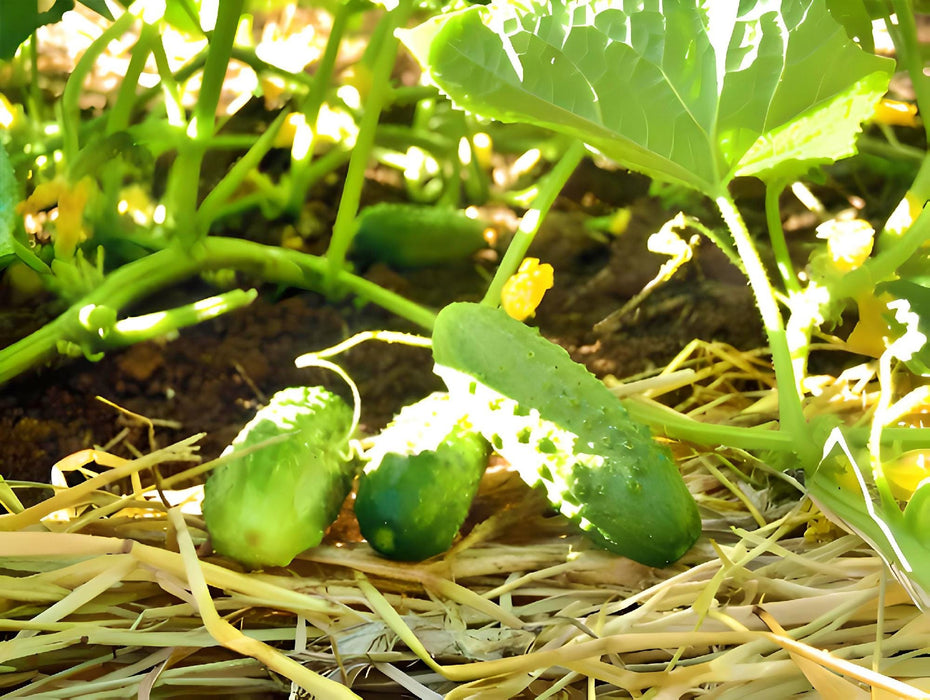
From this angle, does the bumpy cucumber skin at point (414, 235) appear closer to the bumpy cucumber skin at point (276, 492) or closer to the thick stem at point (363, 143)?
the thick stem at point (363, 143)

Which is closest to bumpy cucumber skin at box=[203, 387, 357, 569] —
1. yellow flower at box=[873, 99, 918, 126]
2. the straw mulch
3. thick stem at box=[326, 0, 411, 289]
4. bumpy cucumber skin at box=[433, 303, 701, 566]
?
the straw mulch

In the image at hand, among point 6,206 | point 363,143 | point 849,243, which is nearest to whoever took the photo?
point 6,206

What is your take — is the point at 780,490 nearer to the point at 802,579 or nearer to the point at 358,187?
the point at 802,579

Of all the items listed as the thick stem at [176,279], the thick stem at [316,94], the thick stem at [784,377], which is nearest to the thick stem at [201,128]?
the thick stem at [176,279]

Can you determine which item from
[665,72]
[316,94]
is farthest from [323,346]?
[665,72]

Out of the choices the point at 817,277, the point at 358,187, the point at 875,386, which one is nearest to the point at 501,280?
the point at 358,187

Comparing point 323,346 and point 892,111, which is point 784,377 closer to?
point 892,111

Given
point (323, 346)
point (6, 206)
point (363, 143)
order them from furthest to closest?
point (323, 346)
point (363, 143)
point (6, 206)
